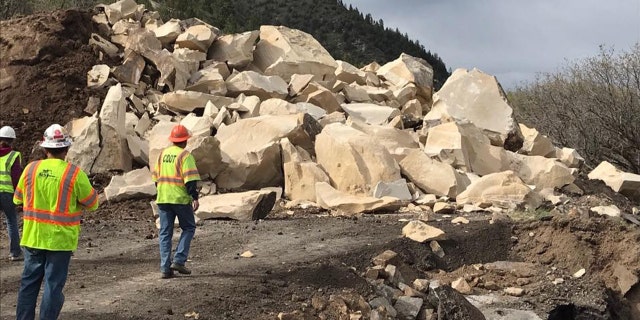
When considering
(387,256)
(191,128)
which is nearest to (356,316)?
(387,256)

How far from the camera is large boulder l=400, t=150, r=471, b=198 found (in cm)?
1147

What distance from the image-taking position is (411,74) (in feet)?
59.6

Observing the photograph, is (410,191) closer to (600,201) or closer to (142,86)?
(600,201)

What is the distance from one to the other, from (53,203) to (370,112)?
429 inches

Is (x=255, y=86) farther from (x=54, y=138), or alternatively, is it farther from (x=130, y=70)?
(x=54, y=138)

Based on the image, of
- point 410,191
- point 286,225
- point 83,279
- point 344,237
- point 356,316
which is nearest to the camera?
point 356,316

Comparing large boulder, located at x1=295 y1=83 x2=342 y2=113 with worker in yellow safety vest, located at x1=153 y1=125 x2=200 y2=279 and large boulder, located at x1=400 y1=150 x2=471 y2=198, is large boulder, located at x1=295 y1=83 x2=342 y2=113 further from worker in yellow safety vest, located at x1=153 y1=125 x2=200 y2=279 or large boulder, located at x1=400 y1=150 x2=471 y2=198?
worker in yellow safety vest, located at x1=153 y1=125 x2=200 y2=279

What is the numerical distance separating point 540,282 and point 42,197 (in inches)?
220

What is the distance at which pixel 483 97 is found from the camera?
15.1 m

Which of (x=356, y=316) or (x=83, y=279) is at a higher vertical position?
(x=356, y=316)

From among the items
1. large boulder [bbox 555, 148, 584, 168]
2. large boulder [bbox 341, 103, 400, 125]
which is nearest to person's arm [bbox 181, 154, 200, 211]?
large boulder [bbox 341, 103, 400, 125]

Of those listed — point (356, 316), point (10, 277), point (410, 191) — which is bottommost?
point (410, 191)

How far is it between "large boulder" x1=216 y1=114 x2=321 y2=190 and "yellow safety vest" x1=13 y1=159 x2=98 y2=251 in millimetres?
6988

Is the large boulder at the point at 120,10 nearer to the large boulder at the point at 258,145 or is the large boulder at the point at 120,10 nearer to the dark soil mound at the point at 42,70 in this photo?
the dark soil mound at the point at 42,70
